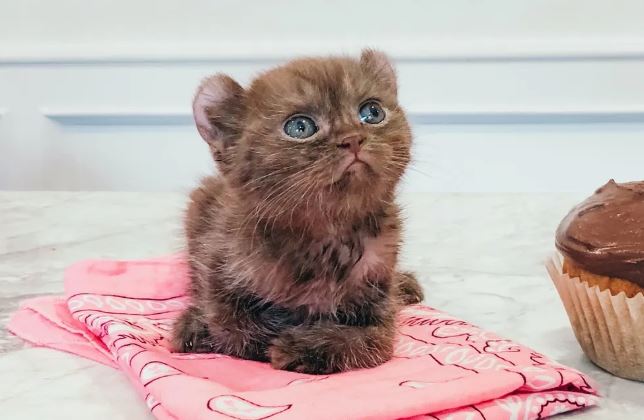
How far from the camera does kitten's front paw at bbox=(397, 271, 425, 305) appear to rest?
1.03 meters

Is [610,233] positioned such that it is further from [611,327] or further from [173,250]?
[173,250]

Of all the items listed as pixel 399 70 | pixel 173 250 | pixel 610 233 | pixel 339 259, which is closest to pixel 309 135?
pixel 339 259

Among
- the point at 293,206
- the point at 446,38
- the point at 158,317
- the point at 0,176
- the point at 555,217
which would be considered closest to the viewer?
the point at 293,206

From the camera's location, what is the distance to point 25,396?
0.77 metres

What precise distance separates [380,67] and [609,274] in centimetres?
32

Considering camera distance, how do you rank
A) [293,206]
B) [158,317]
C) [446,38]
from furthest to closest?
[446,38] < [158,317] < [293,206]

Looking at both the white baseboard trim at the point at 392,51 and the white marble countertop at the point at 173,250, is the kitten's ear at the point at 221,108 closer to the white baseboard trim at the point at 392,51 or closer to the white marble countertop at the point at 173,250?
the white marble countertop at the point at 173,250

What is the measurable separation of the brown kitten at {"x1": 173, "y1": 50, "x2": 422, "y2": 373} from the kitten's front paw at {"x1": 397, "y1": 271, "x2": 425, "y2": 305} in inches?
5.8

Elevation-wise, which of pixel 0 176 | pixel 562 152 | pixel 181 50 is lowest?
pixel 0 176

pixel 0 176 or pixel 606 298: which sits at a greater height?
pixel 606 298

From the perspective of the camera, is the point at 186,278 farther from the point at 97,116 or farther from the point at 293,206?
the point at 97,116

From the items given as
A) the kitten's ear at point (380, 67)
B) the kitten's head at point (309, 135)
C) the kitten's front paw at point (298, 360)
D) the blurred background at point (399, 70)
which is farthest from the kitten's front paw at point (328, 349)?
the blurred background at point (399, 70)

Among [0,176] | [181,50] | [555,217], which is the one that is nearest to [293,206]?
[555,217]

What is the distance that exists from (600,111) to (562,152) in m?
0.14
